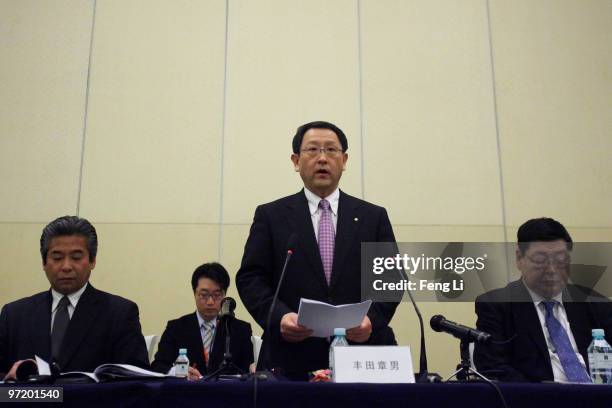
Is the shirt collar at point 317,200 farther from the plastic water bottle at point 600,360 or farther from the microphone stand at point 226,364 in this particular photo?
the plastic water bottle at point 600,360

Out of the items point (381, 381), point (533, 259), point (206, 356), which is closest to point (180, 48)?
point (206, 356)

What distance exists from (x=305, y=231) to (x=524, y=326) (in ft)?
2.68

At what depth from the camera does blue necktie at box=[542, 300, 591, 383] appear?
6.20ft

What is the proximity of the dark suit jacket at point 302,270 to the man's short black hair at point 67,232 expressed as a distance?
1.66 ft

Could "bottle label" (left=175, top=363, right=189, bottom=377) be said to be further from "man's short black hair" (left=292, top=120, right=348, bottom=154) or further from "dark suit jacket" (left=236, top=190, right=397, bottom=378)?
"man's short black hair" (left=292, top=120, right=348, bottom=154)

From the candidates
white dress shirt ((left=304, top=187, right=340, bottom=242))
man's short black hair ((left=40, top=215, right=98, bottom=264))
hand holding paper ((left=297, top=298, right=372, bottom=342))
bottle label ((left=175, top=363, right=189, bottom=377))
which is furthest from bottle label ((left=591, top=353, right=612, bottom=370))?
man's short black hair ((left=40, top=215, right=98, bottom=264))

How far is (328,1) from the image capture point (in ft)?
13.5

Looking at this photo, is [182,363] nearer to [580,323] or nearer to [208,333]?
[208,333]

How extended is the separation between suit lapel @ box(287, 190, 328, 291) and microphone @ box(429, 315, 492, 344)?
1.47ft

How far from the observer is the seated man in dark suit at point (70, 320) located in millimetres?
1851

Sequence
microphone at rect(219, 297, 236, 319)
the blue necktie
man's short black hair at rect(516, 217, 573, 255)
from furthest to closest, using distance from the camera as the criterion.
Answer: man's short black hair at rect(516, 217, 573, 255) < the blue necktie < microphone at rect(219, 297, 236, 319)

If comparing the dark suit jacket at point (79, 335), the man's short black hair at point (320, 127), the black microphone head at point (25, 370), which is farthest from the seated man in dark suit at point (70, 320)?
the man's short black hair at point (320, 127)

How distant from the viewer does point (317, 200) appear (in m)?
2.10

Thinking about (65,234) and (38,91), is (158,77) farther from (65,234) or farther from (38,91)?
(65,234)
